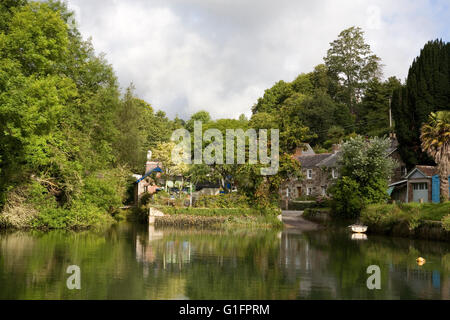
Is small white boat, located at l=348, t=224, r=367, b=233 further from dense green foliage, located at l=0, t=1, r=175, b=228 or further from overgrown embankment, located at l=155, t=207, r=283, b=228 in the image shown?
dense green foliage, located at l=0, t=1, r=175, b=228

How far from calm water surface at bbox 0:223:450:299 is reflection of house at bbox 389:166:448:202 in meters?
11.9

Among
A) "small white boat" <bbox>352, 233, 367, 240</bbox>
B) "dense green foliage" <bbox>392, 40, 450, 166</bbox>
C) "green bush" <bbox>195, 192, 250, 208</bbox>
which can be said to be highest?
"dense green foliage" <bbox>392, 40, 450, 166</bbox>

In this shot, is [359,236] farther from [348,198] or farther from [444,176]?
[444,176]

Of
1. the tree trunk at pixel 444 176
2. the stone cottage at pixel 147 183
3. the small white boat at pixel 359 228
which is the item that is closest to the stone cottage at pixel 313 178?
the small white boat at pixel 359 228

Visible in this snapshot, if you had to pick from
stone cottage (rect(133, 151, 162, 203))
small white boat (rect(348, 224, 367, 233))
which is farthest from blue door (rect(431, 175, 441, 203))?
stone cottage (rect(133, 151, 162, 203))

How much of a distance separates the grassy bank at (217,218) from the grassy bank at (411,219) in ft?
29.1

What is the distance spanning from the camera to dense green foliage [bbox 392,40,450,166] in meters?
45.4

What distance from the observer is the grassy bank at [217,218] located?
4278 centimetres

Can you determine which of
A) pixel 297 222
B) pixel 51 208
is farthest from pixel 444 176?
pixel 51 208

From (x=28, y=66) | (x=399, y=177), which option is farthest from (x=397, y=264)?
(x=399, y=177)

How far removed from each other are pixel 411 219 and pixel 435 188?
954 cm

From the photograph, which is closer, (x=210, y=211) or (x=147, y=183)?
(x=210, y=211)

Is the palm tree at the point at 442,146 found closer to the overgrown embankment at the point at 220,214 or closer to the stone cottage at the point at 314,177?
the overgrown embankment at the point at 220,214

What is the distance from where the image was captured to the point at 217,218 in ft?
141
